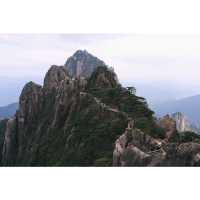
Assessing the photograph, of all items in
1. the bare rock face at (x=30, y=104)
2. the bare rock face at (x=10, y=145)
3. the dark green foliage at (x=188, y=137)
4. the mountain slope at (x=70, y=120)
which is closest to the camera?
the dark green foliage at (x=188, y=137)

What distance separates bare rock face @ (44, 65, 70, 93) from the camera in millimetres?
109750

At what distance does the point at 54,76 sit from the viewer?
112 m

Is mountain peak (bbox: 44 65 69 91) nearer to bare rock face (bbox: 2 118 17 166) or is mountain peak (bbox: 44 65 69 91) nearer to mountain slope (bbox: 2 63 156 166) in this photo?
mountain slope (bbox: 2 63 156 166)

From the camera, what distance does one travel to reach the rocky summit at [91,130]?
45.5 m

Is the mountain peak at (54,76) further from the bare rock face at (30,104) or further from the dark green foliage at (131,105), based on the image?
the dark green foliage at (131,105)

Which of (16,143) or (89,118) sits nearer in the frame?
(89,118)

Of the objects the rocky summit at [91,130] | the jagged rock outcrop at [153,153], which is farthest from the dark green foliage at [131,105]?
the jagged rock outcrop at [153,153]

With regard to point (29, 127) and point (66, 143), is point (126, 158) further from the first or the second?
point (29, 127)

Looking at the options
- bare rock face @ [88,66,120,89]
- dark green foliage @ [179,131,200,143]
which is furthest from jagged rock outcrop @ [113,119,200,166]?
bare rock face @ [88,66,120,89]

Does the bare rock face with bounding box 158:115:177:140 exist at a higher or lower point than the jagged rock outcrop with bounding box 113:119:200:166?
higher

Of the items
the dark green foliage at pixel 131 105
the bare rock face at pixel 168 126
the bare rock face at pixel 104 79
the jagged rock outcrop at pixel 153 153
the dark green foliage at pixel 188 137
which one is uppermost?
the bare rock face at pixel 104 79
